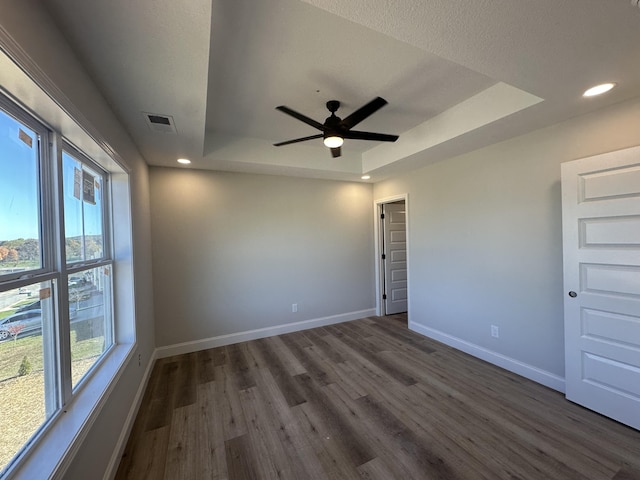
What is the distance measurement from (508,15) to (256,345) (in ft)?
12.6

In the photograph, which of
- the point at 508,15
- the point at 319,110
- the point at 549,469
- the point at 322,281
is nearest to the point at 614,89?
the point at 508,15

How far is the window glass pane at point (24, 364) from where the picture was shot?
1.03 metres

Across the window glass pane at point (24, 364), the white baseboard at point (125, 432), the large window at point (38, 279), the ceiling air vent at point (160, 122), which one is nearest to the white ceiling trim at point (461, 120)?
the ceiling air vent at point (160, 122)

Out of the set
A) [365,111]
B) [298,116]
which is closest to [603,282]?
[365,111]

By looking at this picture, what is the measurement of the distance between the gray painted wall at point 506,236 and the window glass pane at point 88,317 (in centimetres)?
367

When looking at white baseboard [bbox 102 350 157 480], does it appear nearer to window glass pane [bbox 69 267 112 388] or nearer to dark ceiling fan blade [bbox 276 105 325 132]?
window glass pane [bbox 69 267 112 388]

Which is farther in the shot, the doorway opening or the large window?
the doorway opening

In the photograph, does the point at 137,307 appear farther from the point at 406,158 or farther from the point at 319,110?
the point at 406,158

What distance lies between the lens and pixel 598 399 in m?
2.07

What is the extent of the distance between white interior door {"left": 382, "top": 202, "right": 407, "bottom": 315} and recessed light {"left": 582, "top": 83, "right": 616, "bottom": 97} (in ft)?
9.73

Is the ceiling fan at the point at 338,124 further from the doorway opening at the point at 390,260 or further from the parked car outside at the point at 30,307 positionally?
the doorway opening at the point at 390,260

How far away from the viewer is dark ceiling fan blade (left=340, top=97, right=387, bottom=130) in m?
1.90

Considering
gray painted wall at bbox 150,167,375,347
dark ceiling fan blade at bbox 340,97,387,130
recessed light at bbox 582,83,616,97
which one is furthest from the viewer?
gray painted wall at bbox 150,167,375,347

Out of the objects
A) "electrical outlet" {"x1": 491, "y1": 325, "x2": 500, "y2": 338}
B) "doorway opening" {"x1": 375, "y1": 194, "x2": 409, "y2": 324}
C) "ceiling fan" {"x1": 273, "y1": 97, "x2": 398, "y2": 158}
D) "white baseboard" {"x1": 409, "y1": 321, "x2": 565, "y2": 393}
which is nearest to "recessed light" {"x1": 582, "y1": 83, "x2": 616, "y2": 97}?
"ceiling fan" {"x1": 273, "y1": 97, "x2": 398, "y2": 158}
